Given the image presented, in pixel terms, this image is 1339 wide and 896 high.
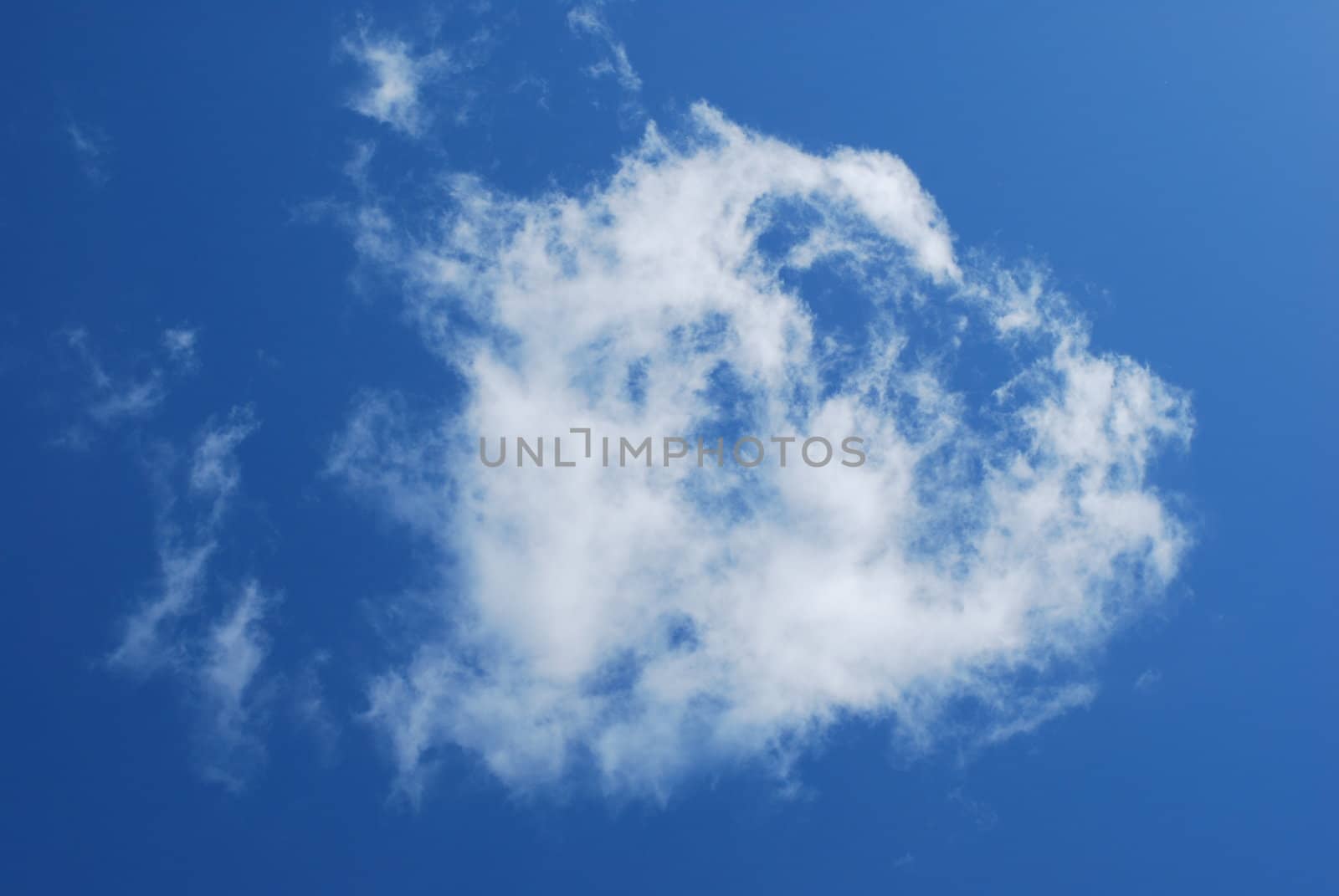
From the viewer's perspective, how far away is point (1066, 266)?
35.6m

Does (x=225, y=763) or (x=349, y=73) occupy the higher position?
(x=349, y=73)

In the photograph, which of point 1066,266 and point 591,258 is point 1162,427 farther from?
point 591,258

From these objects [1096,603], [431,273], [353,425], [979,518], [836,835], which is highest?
[431,273]

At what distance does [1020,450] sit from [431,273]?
18.3m

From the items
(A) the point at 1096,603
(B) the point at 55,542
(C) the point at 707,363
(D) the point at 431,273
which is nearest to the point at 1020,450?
(A) the point at 1096,603

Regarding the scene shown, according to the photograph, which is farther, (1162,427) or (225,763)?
(1162,427)

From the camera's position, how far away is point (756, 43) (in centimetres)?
3591

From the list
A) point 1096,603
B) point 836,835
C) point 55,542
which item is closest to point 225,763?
point 55,542

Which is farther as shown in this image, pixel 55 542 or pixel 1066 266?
pixel 1066 266

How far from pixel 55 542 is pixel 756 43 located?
83.2 ft

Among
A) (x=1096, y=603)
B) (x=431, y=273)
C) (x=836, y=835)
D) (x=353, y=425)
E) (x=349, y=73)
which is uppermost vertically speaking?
(x=349, y=73)

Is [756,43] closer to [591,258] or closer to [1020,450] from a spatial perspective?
[591,258]

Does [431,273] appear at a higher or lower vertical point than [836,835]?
higher

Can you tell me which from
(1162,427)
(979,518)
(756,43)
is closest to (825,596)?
(979,518)
